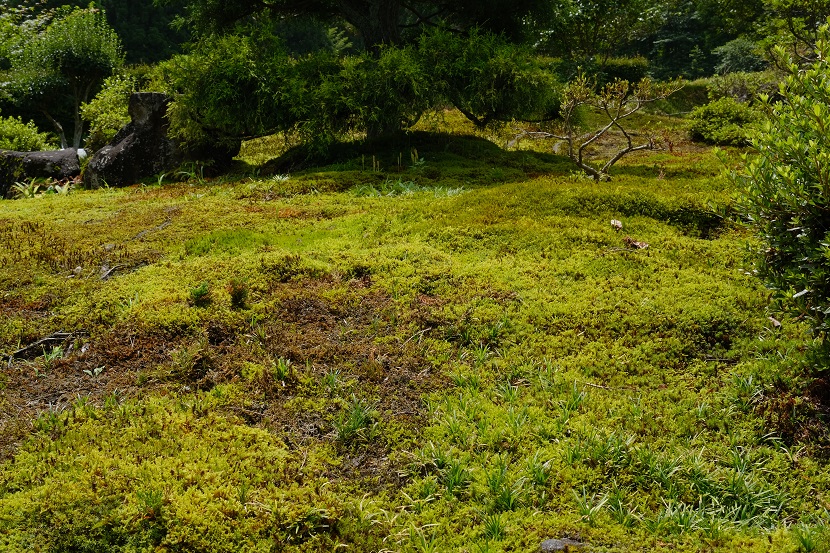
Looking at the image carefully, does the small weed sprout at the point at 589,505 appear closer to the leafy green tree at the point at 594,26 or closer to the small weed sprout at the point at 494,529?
the small weed sprout at the point at 494,529

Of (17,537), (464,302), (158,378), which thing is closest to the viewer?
(17,537)

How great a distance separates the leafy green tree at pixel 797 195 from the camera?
304cm

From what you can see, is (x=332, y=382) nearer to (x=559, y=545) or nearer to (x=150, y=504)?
(x=150, y=504)

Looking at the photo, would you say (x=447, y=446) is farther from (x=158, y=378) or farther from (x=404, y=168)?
(x=404, y=168)

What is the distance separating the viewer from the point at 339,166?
9.50m

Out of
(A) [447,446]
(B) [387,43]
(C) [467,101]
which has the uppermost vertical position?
(B) [387,43]

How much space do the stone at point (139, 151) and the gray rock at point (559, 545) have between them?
32.3 ft

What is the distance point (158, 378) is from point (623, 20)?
2489cm

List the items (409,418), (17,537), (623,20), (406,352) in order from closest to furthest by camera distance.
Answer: (17,537) → (409,418) → (406,352) → (623,20)

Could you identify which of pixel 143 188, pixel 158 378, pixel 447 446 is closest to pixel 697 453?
pixel 447 446

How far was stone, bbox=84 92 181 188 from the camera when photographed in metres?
10.5

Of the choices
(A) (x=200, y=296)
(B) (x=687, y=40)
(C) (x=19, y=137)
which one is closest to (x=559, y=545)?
(A) (x=200, y=296)

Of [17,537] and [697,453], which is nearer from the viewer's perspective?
[17,537]

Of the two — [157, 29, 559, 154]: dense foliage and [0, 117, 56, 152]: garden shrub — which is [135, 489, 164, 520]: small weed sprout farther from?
[0, 117, 56, 152]: garden shrub
